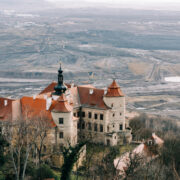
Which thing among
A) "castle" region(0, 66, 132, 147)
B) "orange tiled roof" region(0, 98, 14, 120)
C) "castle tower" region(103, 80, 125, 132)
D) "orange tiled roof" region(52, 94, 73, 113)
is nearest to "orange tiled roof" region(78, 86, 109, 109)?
"castle" region(0, 66, 132, 147)

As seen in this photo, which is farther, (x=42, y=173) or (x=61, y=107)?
(x=61, y=107)

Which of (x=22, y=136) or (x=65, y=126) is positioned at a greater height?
(x=22, y=136)

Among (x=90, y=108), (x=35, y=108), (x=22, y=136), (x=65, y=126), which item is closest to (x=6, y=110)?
(x=35, y=108)

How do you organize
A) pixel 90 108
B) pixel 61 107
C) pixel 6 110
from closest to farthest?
pixel 61 107 < pixel 6 110 < pixel 90 108

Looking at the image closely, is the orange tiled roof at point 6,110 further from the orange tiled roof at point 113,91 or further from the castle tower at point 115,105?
the orange tiled roof at point 113,91

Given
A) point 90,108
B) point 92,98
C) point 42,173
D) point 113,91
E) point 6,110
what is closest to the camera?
point 42,173

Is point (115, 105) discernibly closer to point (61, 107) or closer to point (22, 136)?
point (61, 107)

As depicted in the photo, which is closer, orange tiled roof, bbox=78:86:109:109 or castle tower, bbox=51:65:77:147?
castle tower, bbox=51:65:77:147

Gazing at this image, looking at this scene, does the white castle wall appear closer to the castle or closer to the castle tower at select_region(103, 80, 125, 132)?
the castle
